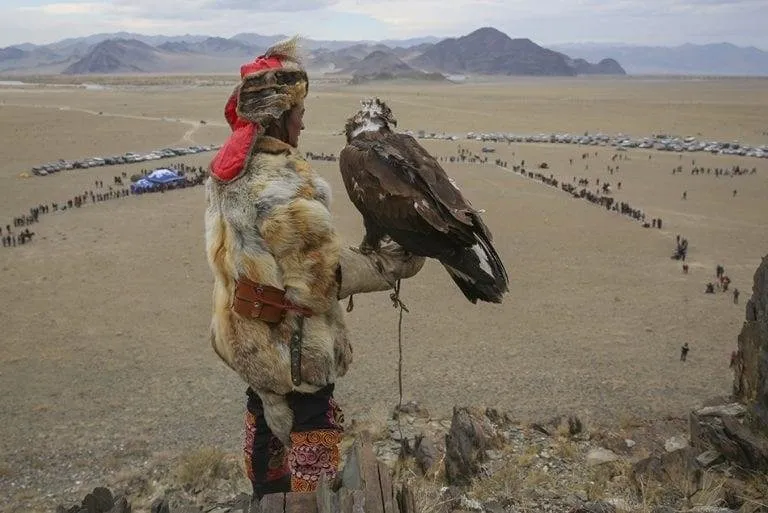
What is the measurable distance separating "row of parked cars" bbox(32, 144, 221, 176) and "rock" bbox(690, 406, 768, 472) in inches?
1236

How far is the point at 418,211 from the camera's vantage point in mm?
2703

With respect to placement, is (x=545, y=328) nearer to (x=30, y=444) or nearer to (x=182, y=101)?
(x=30, y=444)

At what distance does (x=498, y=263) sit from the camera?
9.41 feet

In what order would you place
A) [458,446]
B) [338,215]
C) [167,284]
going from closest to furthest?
1. [458,446]
2. [167,284]
3. [338,215]

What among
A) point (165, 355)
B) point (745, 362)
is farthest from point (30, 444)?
point (745, 362)

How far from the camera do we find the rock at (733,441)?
5.78 metres

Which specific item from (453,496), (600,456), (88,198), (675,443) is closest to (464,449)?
(600,456)

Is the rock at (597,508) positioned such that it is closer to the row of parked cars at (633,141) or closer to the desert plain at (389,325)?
the desert plain at (389,325)

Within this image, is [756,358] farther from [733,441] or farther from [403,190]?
[403,190]

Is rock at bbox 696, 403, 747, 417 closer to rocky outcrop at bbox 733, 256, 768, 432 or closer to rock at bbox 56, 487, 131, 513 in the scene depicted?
rocky outcrop at bbox 733, 256, 768, 432

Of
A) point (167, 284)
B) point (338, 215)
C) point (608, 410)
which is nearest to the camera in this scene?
point (608, 410)

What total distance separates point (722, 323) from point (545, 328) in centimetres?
411

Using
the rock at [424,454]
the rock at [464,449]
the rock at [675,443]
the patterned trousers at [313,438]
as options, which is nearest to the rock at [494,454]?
the rock at [464,449]

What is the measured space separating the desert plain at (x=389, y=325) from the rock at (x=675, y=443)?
4.60 feet
